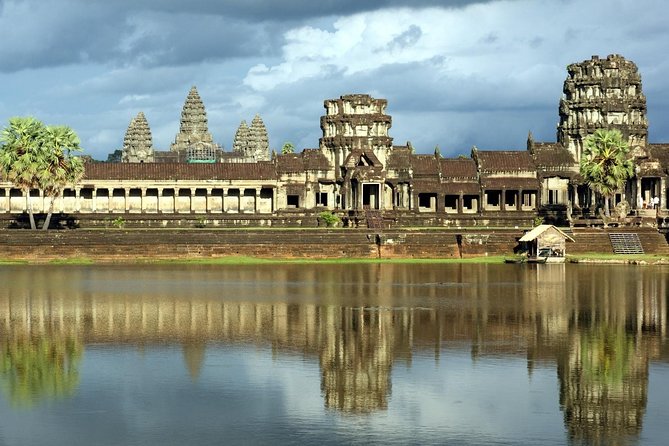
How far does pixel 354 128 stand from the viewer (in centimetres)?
9519

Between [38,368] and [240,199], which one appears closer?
[38,368]

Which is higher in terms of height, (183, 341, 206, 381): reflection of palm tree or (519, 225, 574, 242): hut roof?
(519, 225, 574, 242): hut roof

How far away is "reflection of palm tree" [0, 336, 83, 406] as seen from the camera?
82.0 ft

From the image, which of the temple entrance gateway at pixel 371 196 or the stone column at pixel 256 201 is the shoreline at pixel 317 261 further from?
the stone column at pixel 256 201

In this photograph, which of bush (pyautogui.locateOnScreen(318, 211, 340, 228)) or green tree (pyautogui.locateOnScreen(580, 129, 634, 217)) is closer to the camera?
green tree (pyautogui.locateOnScreen(580, 129, 634, 217))

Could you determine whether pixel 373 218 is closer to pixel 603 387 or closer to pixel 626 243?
pixel 626 243

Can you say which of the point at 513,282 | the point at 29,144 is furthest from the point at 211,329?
the point at 29,144

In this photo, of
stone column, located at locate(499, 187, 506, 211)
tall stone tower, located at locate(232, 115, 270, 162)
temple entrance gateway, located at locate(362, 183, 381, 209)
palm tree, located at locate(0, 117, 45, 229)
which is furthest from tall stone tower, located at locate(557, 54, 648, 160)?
tall stone tower, located at locate(232, 115, 270, 162)

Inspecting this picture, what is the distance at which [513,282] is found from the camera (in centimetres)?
5169

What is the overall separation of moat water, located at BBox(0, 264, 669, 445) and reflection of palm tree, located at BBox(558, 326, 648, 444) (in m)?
0.06

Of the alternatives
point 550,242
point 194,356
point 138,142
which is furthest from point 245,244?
point 138,142

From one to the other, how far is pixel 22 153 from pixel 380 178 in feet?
90.3

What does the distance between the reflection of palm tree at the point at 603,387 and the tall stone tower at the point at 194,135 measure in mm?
153200

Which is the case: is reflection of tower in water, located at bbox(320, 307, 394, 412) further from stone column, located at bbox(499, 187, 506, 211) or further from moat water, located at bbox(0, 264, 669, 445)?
stone column, located at bbox(499, 187, 506, 211)
